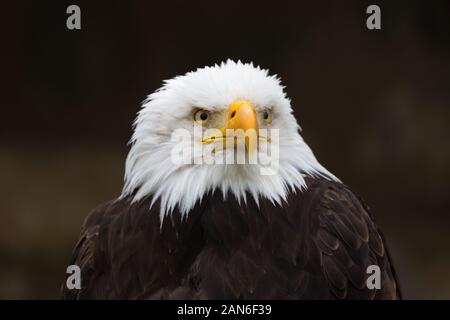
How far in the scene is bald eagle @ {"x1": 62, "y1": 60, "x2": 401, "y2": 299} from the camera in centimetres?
312

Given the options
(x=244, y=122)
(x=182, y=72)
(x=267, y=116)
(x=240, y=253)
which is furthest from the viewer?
(x=182, y=72)

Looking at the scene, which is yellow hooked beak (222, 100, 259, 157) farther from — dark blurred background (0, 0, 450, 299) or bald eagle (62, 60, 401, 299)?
dark blurred background (0, 0, 450, 299)

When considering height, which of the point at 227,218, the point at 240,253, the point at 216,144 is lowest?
the point at 240,253

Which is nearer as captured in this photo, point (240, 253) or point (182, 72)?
point (240, 253)

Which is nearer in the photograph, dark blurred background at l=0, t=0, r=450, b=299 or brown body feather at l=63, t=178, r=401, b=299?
brown body feather at l=63, t=178, r=401, b=299

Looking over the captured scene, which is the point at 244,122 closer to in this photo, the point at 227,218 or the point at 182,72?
the point at 227,218

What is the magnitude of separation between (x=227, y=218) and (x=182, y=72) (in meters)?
3.26

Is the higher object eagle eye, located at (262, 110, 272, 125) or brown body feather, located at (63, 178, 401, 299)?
eagle eye, located at (262, 110, 272, 125)

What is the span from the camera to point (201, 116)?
3223mm

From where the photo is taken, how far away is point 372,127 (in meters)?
6.52

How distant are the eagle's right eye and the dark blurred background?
10.2 feet

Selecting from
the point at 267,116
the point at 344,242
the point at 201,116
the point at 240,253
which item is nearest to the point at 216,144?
the point at 201,116

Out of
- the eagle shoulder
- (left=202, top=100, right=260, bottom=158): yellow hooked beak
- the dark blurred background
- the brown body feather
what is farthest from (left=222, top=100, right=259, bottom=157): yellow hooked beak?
the dark blurred background
